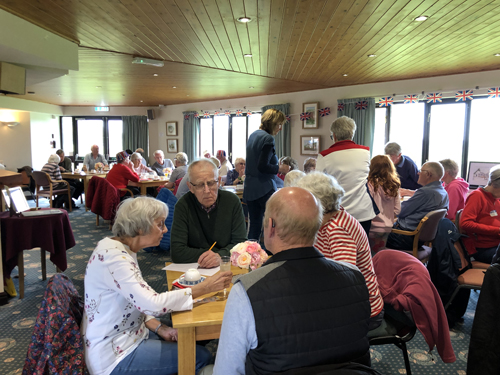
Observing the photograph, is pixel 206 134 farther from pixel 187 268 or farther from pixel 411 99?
pixel 187 268

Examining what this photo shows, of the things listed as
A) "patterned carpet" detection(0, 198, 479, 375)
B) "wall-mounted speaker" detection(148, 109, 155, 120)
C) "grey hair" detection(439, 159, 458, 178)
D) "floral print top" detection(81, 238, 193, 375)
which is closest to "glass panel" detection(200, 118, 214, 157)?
"wall-mounted speaker" detection(148, 109, 155, 120)

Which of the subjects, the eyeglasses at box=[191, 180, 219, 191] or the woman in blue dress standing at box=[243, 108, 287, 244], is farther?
the woman in blue dress standing at box=[243, 108, 287, 244]

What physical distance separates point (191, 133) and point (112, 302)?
10222 mm

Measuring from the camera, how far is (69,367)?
1.42 m

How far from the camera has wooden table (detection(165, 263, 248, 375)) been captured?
56.6 inches

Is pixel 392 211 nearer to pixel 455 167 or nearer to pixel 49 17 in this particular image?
pixel 455 167

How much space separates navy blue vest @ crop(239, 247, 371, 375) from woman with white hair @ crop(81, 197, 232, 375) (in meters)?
0.63

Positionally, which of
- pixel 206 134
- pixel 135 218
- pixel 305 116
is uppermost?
pixel 305 116

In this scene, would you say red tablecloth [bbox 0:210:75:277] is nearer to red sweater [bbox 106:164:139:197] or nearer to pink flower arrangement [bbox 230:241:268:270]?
pink flower arrangement [bbox 230:241:268:270]

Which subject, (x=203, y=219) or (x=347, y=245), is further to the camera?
(x=203, y=219)

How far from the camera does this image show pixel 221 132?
435 inches

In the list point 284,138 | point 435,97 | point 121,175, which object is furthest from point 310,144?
point 121,175

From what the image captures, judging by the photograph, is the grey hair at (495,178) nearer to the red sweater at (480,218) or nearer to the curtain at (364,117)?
the red sweater at (480,218)

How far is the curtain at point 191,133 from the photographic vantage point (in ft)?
37.2
